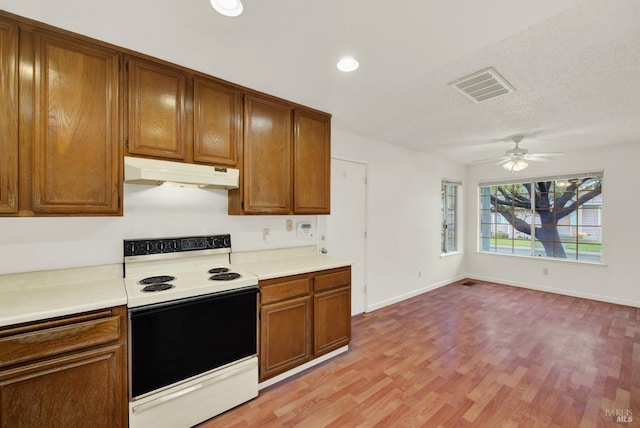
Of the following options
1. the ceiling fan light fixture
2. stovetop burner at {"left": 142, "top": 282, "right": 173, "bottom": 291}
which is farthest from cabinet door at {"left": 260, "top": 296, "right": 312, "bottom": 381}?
the ceiling fan light fixture

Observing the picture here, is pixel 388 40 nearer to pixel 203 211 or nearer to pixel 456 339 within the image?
pixel 203 211

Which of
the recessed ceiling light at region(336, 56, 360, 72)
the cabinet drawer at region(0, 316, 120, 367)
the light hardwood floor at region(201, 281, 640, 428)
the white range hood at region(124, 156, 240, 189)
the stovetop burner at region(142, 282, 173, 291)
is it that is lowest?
the light hardwood floor at region(201, 281, 640, 428)

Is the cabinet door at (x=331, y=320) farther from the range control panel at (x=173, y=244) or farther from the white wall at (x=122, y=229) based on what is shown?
the range control panel at (x=173, y=244)

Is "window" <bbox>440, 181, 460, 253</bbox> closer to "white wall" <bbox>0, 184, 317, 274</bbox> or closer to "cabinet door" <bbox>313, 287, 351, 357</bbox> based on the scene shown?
"cabinet door" <bbox>313, 287, 351, 357</bbox>

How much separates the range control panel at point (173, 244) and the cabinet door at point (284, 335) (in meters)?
0.74

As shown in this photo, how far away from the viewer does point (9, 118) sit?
1.56 m

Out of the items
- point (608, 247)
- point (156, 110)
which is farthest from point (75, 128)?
point (608, 247)

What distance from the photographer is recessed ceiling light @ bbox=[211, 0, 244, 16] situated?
141 centimetres

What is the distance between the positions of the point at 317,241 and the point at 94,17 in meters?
2.61

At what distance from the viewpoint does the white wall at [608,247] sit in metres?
4.23

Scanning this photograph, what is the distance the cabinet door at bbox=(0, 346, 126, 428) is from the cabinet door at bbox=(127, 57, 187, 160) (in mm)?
1311

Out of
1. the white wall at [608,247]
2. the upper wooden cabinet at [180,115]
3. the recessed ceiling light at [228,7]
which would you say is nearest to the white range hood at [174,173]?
the upper wooden cabinet at [180,115]

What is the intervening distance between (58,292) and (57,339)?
40cm

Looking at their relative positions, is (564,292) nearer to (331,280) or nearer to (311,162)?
(331,280)
